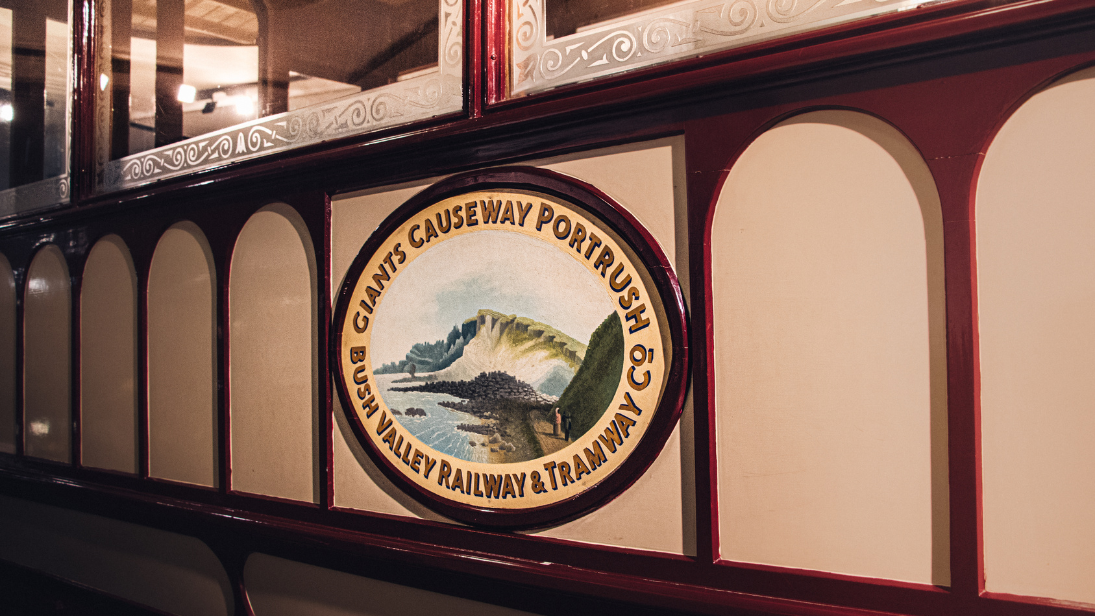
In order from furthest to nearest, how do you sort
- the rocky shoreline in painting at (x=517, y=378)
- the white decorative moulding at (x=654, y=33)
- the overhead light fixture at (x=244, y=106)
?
the overhead light fixture at (x=244, y=106) → the rocky shoreline in painting at (x=517, y=378) → the white decorative moulding at (x=654, y=33)

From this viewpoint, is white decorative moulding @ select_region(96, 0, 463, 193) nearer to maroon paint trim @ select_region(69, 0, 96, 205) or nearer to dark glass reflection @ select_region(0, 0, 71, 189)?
maroon paint trim @ select_region(69, 0, 96, 205)

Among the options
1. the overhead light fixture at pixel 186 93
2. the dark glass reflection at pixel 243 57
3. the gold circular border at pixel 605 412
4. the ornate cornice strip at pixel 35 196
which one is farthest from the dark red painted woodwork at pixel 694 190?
the ornate cornice strip at pixel 35 196

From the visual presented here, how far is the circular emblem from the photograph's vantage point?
1.63 m

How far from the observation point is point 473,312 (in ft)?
6.14

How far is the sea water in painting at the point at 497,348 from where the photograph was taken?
1.70m

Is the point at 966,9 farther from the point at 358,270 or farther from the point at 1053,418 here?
the point at 358,270

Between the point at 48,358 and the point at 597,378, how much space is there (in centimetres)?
306

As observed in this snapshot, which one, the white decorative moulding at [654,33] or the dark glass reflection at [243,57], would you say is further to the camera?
the dark glass reflection at [243,57]

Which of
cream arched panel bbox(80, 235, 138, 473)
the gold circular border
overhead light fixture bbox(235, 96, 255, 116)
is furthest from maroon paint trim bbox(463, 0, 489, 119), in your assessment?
cream arched panel bbox(80, 235, 138, 473)

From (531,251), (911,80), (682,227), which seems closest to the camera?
(911,80)

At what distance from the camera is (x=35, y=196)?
3197 millimetres

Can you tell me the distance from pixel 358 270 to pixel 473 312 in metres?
0.48

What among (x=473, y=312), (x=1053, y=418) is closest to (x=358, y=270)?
(x=473, y=312)

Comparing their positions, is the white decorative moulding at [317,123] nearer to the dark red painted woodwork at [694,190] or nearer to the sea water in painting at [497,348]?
the dark red painted woodwork at [694,190]
